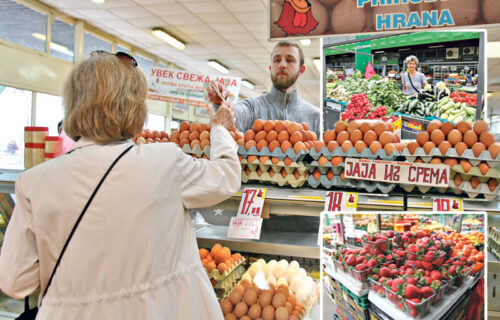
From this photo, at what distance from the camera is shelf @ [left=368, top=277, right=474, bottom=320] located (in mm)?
1199

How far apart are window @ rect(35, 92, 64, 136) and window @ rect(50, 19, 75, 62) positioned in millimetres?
999

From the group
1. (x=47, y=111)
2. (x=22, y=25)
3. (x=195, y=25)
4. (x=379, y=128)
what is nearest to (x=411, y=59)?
(x=379, y=128)

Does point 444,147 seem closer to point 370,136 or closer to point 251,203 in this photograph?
point 370,136

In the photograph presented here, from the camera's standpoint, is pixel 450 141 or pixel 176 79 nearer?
pixel 450 141

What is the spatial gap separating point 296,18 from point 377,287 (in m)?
1.51

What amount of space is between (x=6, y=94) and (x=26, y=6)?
178 centimetres

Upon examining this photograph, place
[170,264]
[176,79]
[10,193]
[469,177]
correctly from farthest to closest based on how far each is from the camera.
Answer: [176,79]
[10,193]
[469,177]
[170,264]

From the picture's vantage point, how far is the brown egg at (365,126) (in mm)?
1659

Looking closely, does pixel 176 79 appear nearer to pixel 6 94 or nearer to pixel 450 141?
pixel 450 141

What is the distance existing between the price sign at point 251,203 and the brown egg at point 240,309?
1.49ft

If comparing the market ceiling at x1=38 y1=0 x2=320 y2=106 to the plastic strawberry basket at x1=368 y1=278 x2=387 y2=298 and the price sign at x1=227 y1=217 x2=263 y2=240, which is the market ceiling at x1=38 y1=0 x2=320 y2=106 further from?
the plastic strawberry basket at x1=368 y1=278 x2=387 y2=298

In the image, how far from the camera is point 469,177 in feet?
4.80

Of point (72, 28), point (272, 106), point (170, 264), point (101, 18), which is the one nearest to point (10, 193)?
point (170, 264)

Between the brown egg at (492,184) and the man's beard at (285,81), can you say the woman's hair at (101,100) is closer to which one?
the brown egg at (492,184)
